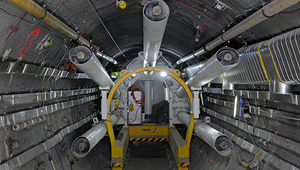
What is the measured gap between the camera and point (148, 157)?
7.07 metres

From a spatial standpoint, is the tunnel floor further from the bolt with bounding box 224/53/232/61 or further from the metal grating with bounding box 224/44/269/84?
the bolt with bounding box 224/53/232/61

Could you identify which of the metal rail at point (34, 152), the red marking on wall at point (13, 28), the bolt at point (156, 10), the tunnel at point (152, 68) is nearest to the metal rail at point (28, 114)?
the tunnel at point (152, 68)

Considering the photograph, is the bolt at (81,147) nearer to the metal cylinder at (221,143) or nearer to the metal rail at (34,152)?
the metal rail at (34,152)

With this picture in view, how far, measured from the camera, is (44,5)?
276 centimetres

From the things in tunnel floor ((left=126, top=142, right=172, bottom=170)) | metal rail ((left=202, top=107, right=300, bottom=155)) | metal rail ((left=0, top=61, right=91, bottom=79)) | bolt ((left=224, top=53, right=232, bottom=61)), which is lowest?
tunnel floor ((left=126, top=142, right=172, bottom=170))

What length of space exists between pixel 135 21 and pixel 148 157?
172 inches

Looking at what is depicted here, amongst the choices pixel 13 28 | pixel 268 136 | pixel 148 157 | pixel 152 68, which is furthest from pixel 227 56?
pixel 148 157

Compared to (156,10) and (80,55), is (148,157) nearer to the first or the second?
(80,55)

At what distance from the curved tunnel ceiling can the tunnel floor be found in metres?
3.49

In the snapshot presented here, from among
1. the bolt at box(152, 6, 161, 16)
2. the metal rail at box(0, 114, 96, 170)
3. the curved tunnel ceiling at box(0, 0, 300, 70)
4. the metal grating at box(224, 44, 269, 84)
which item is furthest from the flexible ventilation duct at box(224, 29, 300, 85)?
the metal rail at box(0, 114, 96, 170)

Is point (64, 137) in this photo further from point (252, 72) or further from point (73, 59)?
point (252, 72)

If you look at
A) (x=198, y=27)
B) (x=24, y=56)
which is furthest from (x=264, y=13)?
(x=24, y=56)

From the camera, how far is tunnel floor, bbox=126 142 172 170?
6137 millimetres

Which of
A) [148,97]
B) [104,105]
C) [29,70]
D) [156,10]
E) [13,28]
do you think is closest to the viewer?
[156,10]
